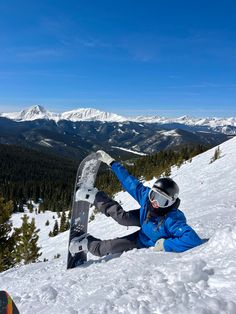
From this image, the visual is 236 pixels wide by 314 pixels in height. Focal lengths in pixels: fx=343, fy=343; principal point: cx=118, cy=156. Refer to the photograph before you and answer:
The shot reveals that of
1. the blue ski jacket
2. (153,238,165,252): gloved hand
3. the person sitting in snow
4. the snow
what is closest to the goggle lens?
the person sitting in snow

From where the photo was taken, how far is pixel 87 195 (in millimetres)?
7762

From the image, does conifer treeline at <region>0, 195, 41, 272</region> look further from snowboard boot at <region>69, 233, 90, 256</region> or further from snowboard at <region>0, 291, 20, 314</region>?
snowboard at <region>0, 291, 20, 314</region>

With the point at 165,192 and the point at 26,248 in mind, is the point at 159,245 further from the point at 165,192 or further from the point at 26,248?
the point at 26,248

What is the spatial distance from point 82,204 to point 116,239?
135cm

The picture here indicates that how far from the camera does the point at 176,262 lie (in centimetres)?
527

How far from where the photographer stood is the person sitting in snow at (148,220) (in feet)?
21.0

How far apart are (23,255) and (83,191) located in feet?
69.5

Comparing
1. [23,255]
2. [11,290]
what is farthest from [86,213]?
[23,255]

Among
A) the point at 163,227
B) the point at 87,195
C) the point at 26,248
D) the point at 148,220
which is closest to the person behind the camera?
the point at 163,227

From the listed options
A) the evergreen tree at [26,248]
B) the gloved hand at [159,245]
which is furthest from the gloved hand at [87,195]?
the evergreen tree at [26,248]

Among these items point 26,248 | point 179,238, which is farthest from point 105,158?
point 26,248

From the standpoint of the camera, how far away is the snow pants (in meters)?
7.25

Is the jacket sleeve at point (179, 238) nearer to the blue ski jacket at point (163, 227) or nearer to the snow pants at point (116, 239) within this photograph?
the blue ski jacket at point (163, 227)

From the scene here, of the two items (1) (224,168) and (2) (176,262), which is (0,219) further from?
(2) (176,262)
